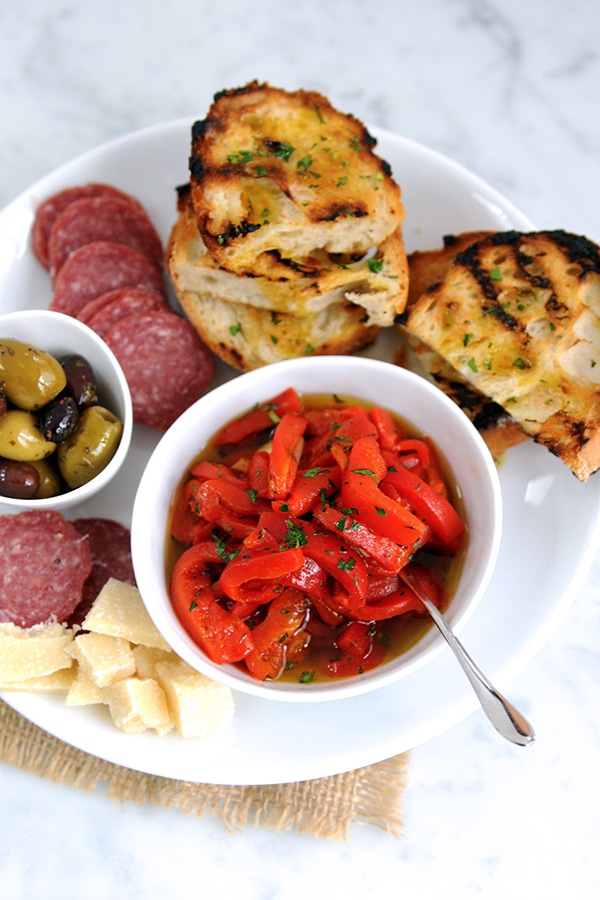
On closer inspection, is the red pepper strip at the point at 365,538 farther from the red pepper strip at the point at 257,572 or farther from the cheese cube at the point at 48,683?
the cheese cube at the point at 48,683

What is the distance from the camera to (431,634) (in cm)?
240

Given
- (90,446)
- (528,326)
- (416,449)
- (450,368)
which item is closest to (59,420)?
(90,446)

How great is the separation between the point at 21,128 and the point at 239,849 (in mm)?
2760

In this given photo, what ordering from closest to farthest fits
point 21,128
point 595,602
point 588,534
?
point 588,534, point 595,602, point 21,128

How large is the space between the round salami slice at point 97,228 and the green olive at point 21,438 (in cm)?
63

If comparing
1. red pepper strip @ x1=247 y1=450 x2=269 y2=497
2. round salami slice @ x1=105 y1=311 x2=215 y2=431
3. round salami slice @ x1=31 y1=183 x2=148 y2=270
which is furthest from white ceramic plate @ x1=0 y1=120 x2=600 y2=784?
red pepper strip @ x1=247 y1=450 x2=269 y2=497

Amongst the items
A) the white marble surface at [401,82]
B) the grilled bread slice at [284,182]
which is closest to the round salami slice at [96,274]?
the grilled bread slice at [284,182]

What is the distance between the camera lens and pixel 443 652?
263 cm

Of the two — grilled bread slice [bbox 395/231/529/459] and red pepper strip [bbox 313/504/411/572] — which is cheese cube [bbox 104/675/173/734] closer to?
red pepper strip [bbox 313/504/411/572]

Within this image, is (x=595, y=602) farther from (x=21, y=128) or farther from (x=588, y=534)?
(x=21, y=128)

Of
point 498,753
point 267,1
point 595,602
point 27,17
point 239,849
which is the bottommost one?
point 239,849

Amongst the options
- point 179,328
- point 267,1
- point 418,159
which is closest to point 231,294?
point 179,328

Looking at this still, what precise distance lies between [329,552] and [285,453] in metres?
0.32

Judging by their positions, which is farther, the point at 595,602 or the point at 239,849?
the point at 595,602
